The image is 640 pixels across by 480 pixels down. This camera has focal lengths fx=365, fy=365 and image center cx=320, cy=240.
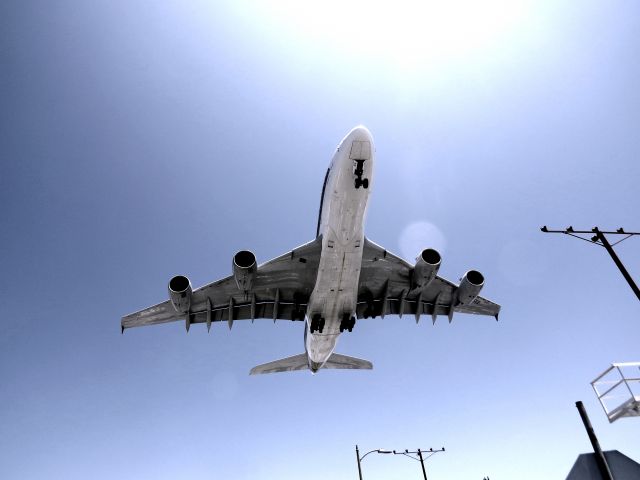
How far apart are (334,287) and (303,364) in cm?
801

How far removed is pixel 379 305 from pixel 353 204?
8181mm

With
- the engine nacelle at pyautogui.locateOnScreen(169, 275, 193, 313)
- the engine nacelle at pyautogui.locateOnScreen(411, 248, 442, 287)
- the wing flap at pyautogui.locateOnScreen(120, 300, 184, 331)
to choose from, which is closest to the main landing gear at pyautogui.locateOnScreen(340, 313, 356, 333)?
the engine nacelle at pyautogui.locateOnScreen(411, 248, 442, 287)

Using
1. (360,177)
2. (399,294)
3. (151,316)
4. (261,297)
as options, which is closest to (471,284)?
(399,294)

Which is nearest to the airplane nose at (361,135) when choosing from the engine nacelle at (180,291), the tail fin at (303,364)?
the engine nacelle at (180,291)

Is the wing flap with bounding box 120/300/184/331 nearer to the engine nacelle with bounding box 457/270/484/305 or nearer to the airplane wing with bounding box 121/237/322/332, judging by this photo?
the airplane wing with bounding box 121/237/322/332

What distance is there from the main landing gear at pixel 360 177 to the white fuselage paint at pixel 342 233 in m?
0.08

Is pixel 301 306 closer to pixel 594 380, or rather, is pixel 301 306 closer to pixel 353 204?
pixel 353 204

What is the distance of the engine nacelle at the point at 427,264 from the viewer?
16.0 meters

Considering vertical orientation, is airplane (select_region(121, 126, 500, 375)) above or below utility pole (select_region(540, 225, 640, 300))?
above

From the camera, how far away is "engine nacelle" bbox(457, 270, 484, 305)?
1672 cm

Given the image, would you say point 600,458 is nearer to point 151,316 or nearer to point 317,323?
point 317,323

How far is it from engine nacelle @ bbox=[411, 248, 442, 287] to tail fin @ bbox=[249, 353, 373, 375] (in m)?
8.44

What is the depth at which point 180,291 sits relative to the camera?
1465 cm

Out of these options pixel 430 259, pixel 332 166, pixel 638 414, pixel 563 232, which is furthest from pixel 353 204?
pixel 638 414
